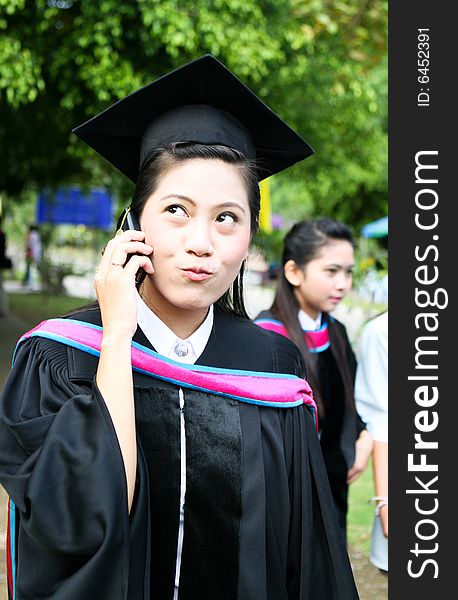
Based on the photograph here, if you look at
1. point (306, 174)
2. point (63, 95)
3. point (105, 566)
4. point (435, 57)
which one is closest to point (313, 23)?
point (63, 95)

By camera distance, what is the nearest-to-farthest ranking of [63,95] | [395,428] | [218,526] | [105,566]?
[105,566], [218,526], [395,428], [63,95]

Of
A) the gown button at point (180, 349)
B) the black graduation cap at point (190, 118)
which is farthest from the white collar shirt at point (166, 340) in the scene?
the black graduation cap at point (190, 118)

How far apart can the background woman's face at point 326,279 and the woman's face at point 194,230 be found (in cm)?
195

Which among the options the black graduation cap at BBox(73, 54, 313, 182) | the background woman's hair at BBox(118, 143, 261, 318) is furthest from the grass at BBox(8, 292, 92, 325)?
the background woman's hair at BBox(118, 143, 261, 318)

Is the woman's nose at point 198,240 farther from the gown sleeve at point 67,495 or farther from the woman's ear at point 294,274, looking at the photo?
the woman's ear at point 294,274

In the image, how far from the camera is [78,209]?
60.6ft

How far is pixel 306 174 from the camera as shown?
A: 1359cm

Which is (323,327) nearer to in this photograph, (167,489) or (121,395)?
(167,489)

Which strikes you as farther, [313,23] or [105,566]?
[313,23]

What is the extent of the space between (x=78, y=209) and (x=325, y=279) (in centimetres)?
1539

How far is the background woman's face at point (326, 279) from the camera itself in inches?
147

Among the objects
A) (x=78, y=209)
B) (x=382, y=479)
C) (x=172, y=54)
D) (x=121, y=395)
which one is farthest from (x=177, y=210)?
(x=78, y=209)

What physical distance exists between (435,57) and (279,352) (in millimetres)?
1305

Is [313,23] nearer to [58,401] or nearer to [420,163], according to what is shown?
[420,163]
